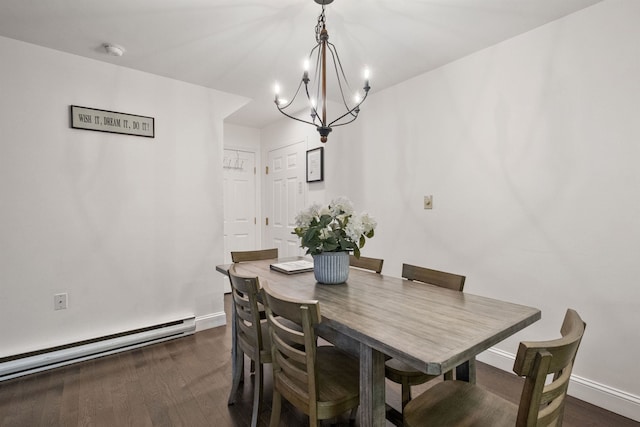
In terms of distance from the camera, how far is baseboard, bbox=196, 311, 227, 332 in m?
3.08

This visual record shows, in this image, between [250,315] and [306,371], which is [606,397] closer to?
[306,371]

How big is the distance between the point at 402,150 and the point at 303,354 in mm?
2202

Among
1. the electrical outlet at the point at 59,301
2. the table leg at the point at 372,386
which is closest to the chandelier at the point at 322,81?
the table leg at the point at 372,386

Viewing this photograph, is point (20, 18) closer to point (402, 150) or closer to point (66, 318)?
point (66, 318)

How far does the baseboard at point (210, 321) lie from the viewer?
3078 millimetres

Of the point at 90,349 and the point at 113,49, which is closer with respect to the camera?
the point at 113,49

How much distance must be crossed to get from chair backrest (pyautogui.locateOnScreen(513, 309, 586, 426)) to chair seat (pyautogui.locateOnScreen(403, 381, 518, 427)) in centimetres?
20

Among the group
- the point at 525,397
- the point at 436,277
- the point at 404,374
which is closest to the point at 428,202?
the point at 436,277

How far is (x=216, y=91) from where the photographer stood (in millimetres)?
3184

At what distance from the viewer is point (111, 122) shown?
2.63 m

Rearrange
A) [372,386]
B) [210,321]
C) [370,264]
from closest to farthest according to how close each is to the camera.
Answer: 1. [372,386]
2. [370,264]
3. [210,321]

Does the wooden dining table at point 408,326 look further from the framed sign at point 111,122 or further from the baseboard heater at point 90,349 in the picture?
the framed sign at point 111,122

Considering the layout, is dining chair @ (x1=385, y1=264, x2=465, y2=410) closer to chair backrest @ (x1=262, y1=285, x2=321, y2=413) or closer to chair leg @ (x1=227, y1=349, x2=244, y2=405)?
chair backrest @ (x1=262, y1=285, x2=321, y2=413)

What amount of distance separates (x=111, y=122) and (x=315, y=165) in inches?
79.4
